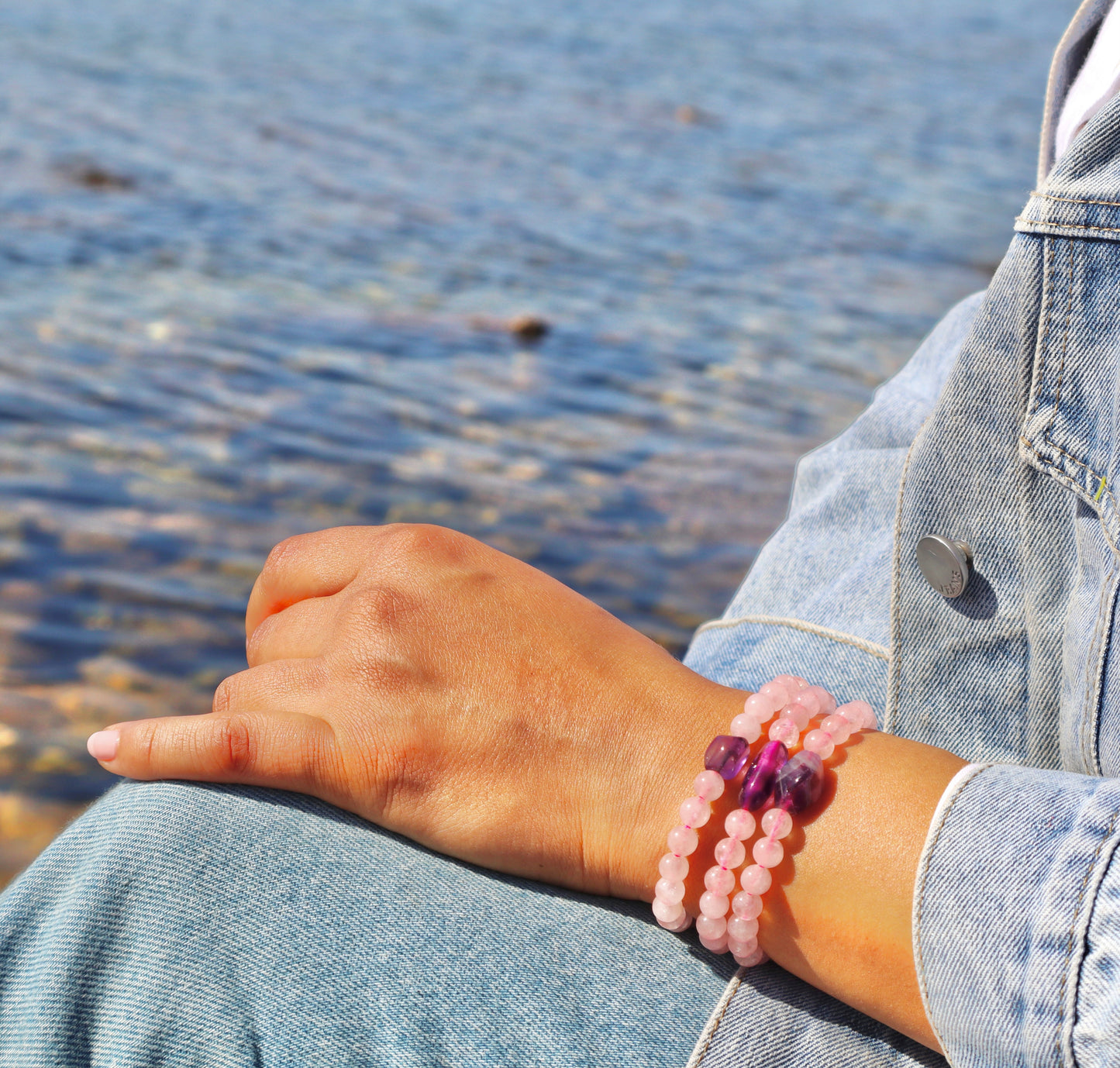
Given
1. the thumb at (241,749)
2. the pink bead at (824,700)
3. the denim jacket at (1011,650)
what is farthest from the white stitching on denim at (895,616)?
the thumb at (241,749)

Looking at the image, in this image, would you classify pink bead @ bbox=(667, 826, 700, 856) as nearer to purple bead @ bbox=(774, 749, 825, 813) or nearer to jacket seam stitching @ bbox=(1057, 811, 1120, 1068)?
purple bead @ bbox=(774, 749, 825, 813)

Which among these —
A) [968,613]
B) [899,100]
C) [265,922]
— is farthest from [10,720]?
[899,100]

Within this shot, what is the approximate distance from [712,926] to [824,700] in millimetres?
266

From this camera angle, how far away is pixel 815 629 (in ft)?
4.87

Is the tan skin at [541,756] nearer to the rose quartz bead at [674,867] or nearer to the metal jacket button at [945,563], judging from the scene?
the rose quartz bead at [674,867]

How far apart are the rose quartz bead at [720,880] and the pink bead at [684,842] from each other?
3 cm

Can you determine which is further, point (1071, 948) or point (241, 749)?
point (241, 749)

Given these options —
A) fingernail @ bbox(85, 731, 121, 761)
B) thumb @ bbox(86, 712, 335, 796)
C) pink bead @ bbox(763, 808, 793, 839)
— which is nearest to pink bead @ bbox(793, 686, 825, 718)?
pink bead @ bbox(763, 808, 793, 839)

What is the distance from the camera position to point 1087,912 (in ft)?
2.93

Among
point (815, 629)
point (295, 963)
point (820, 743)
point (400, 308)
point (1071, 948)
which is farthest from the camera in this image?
point (400, 308)

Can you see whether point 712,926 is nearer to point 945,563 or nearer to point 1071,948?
point 1071,948

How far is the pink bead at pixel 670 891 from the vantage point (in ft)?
3.51

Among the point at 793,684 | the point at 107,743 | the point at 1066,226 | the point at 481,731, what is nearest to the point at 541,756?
the point at 481,731

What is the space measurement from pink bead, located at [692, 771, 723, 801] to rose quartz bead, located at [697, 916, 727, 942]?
0.11 m
